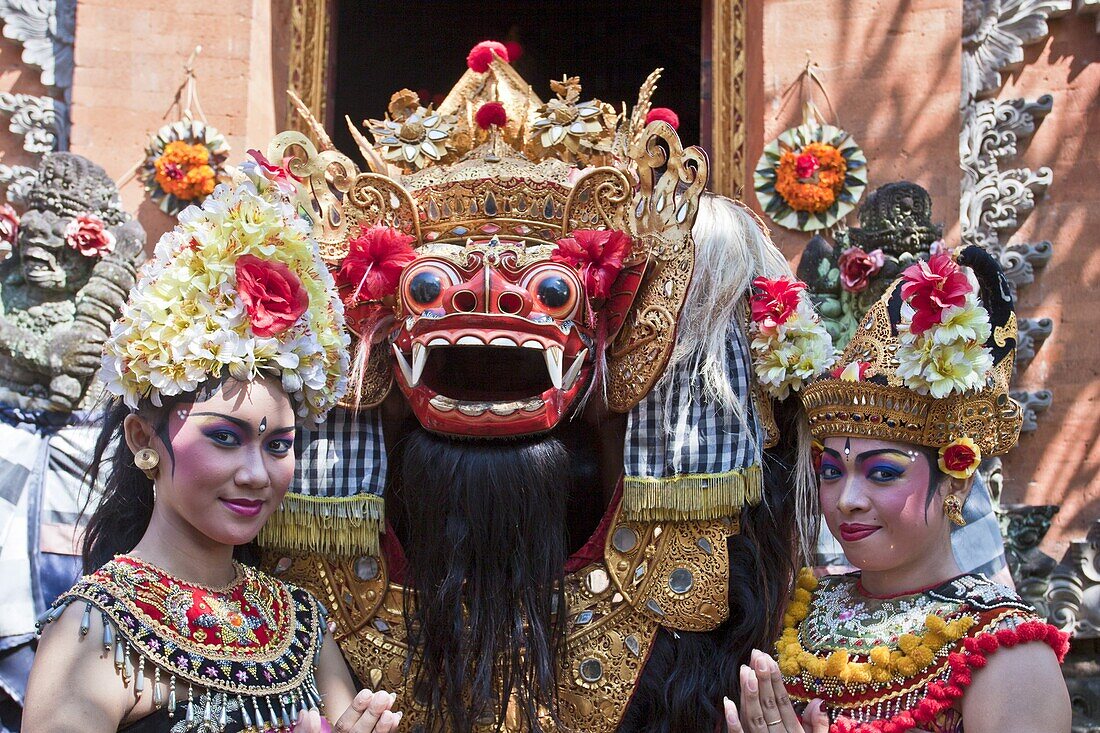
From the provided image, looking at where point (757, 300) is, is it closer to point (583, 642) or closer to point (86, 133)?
point (583, 642)

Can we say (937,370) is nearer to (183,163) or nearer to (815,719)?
(815,719)

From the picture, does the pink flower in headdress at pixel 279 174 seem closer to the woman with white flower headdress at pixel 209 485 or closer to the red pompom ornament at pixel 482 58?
the woman with white flower headdress at pixel 209 485

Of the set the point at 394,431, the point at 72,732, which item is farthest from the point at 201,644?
the point at 394,431

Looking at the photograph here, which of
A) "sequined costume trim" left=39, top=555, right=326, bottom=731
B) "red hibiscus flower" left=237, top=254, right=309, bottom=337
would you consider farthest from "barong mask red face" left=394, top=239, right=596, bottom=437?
"sequined costume trim" left=39, top=555, right=326, bottom=731

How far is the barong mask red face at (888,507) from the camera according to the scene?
3037mm

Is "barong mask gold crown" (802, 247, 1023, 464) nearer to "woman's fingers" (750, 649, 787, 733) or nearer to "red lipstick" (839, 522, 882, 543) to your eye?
"red lipstick" (839, 522, 882, 543)

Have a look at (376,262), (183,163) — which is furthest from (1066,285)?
(183,163)

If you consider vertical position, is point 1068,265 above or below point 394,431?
above

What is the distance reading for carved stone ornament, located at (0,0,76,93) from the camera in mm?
5316

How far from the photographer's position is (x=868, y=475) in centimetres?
309

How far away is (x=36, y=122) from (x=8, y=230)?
0.65 m

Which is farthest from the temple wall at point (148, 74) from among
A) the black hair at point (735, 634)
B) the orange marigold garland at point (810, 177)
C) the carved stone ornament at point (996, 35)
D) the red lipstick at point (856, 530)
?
the red lipstick at point (856, 530)

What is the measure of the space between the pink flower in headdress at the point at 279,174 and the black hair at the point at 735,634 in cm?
145

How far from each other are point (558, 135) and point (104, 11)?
2625 millimetres
